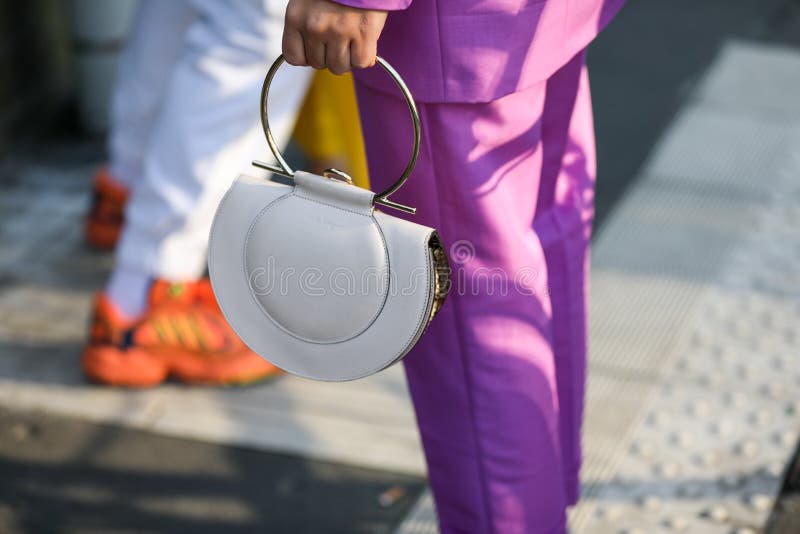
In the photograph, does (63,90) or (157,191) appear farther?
(63,90)

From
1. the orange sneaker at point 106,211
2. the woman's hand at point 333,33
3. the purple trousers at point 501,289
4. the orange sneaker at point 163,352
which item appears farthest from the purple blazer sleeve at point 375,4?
the orange sneaker at point 106,211

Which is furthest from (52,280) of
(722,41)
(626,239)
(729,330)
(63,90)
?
(722,41)

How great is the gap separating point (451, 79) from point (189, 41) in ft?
3.43

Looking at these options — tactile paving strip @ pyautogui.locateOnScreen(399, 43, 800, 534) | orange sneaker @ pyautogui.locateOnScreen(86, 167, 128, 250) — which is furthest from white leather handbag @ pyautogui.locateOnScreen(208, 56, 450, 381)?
orange sneaker @ pyautogui.locateOnScreen(86, 167, 128, 250)

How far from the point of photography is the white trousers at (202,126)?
215 centimetres

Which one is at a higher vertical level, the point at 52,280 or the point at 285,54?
the point at 285,54

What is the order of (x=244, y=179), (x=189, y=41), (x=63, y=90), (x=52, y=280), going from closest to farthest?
(x=244, y=179), (x=189, y=41), (x=52, y=280), (x=63, y=90)

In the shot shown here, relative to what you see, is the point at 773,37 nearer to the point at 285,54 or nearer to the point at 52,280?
the point at 52,280

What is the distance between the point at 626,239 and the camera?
281 centimetres

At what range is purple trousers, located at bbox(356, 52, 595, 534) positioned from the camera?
1.37 meters

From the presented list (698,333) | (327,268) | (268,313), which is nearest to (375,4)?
(327,268)

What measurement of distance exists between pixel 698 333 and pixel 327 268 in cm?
136

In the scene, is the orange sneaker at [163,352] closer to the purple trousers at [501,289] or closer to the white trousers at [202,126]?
the white trousers at [202,126]

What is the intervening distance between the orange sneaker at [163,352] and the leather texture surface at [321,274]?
0.90 metres
